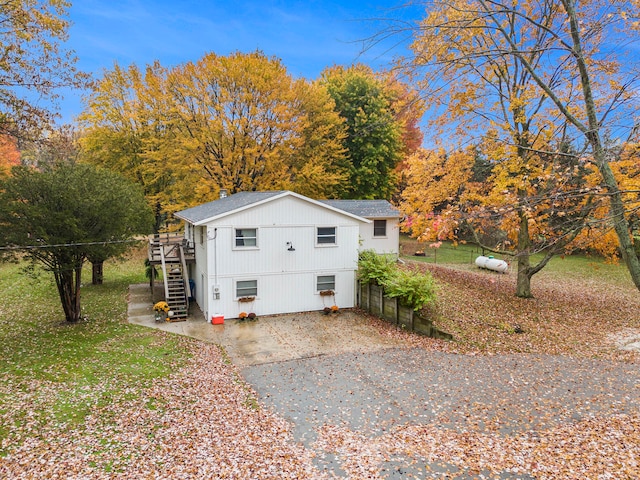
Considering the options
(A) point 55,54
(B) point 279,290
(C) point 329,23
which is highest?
(A) point 55,54

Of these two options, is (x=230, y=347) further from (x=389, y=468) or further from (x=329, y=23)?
(x=329, y=23)

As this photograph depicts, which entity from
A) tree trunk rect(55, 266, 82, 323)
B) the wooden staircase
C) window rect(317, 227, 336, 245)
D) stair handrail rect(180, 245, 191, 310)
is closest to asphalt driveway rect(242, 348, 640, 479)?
window rect(317, 227, 336, 245)

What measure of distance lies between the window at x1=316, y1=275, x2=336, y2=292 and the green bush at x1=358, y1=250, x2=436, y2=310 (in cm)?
172

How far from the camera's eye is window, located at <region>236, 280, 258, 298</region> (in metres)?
16.2

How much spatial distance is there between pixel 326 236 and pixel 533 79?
10461mm

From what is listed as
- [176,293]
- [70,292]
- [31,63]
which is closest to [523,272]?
[176,293]

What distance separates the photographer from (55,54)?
39.5 ft

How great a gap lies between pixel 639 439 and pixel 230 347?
10.7 m

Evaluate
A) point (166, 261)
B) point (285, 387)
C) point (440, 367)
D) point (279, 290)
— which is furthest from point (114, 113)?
point (440, 367)

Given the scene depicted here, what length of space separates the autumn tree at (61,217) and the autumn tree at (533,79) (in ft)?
39.9

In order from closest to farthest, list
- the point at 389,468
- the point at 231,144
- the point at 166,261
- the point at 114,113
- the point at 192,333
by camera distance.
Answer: the point at 389,468 → the point at 192,333 → the point at 166,261 → the point at 231,144 → the point at 114,113

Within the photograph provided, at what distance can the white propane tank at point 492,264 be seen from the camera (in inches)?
944

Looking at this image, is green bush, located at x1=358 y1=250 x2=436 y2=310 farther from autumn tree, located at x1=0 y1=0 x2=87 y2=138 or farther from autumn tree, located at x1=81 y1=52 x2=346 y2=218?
autumn tree, located at x1=0 y1=0 x2=87 y2=138

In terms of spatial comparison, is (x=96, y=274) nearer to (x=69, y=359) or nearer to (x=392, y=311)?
(x=69, y=359)
